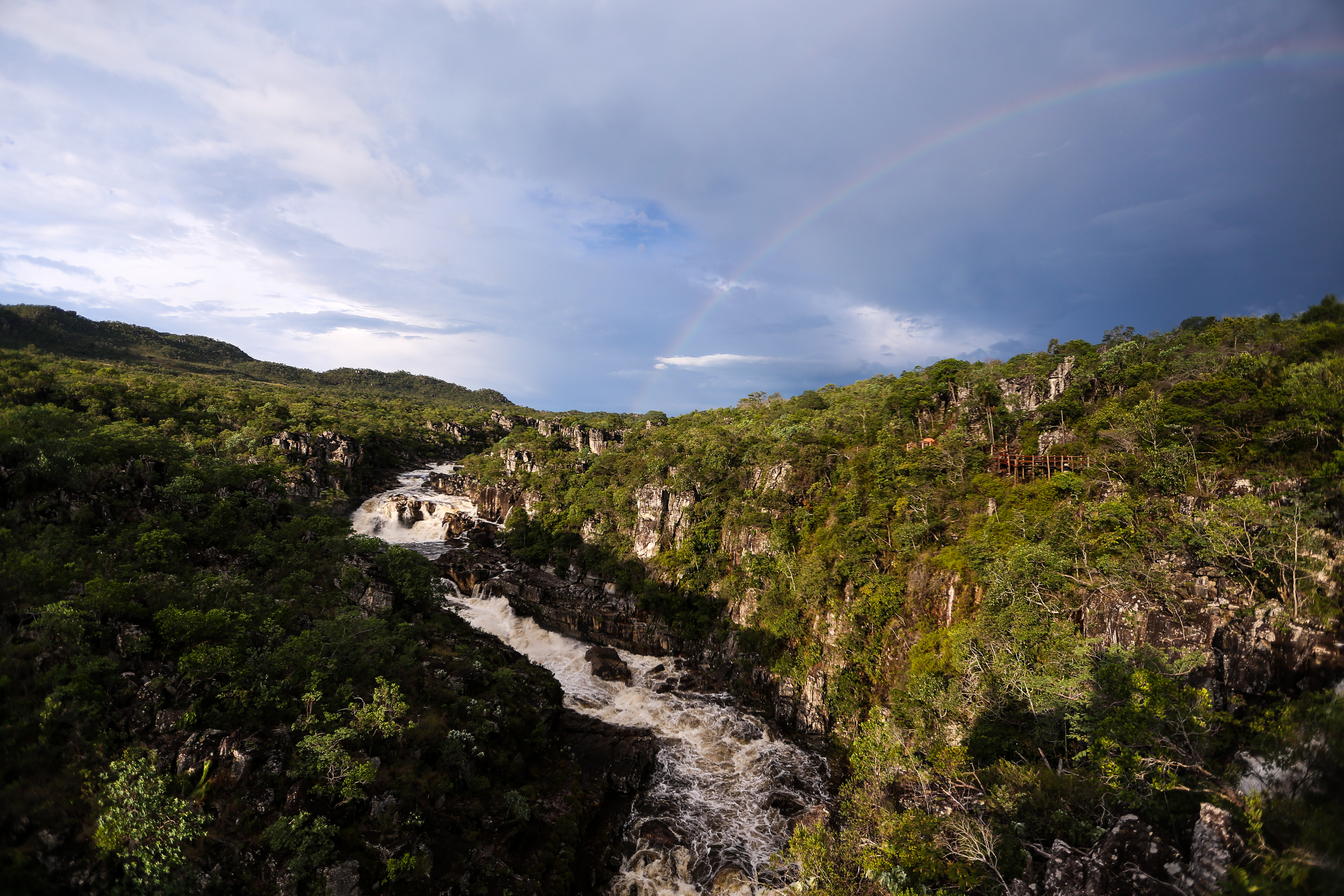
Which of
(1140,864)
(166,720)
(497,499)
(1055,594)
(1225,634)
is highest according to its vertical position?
(1225,634)

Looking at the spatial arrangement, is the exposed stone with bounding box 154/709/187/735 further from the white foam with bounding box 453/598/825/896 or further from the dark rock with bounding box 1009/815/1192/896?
the dark rock with bounding box 1009/815/1192/896

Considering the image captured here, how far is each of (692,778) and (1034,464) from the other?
93.0 ft

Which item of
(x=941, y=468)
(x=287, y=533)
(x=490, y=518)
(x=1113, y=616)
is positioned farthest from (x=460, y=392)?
(x=1113, y=616)

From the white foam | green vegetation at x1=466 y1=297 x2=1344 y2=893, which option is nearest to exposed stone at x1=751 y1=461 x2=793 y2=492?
green vegetation at x1=466 y1=297 x2=1344 y2=893

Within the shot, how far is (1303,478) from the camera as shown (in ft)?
55.3

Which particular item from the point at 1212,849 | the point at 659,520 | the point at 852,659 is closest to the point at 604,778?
the point at 852,659

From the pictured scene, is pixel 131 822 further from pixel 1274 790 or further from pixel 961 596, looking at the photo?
pixel 961 596

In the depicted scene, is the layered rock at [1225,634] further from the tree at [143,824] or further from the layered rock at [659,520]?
the layered rock at [659,520]

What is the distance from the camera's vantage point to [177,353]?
126625mm

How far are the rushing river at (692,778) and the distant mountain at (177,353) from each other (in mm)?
118721

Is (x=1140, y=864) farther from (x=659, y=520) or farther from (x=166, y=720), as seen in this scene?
(x=659, y=520)

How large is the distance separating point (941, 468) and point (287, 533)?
42894mm

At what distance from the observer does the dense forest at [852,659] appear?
1261 centimetres

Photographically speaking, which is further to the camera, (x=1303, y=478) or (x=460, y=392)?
(x=460, y=392)
